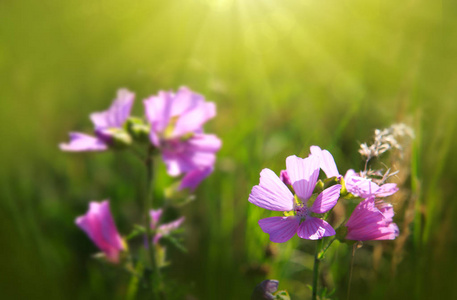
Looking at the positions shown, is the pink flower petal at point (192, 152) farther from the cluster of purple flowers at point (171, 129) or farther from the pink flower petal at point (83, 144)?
the pink flower petal at point (83, 144)

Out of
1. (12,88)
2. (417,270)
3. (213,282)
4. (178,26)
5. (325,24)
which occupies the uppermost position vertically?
(325,24)

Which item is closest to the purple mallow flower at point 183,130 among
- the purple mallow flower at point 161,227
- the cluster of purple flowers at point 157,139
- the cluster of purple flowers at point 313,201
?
the cluster of purple flowers at point 157,139

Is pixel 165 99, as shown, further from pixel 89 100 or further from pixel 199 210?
pixel 89 100

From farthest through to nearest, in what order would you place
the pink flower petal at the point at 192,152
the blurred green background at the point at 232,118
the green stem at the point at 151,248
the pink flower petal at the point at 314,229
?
1. the blurred green background at the point at 232,118
2. the pink flower petal at the point at 192,152
3. the green stem at the point at 151,248
4. the pink flower petal at the point at 314,229

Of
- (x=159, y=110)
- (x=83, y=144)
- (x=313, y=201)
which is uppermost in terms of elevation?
(x=159, y=110)

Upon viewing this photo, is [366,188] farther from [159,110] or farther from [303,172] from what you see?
[159,110]

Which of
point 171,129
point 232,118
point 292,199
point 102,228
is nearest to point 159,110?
point 171,129

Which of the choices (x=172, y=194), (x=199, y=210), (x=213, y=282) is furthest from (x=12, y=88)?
(x=213, y=282)
